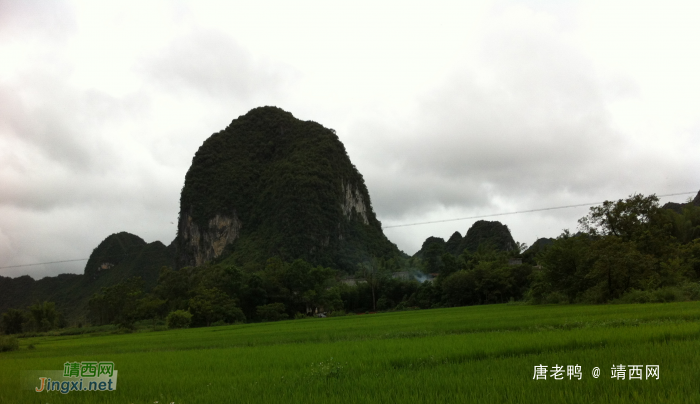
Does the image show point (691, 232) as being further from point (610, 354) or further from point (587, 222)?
point (610, 354)

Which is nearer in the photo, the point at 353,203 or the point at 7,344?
the point at 7,344

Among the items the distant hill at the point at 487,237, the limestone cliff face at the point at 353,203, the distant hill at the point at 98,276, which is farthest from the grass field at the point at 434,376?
the distant hill at the point at 98,276

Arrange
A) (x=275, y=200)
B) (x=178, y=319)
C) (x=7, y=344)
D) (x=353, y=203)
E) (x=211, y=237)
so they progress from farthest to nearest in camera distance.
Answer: (x=353, y=203) → (x=211, y=237) → (x=275, y=200) → (x=178, y=319) → (x=7, y=344)

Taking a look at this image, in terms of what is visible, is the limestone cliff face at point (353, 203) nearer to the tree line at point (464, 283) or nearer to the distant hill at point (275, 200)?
the distant hill at point (275, 200)

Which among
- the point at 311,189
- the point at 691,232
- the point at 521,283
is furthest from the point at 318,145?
the point at 691,232

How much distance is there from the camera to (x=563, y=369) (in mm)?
3598

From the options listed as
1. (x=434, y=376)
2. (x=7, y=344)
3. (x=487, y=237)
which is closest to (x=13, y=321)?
(x=7, y=344)

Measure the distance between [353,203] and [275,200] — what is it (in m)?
16.3

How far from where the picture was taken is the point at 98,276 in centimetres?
8281

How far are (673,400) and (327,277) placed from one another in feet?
119

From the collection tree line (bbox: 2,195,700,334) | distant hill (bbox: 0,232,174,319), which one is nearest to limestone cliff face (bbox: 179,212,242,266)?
distant hill (bbox: 0,232,174,319)

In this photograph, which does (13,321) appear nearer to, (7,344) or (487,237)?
(7,344)

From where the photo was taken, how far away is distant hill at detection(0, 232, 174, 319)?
7553 centimetres

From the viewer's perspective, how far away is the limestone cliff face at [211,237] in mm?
71250
